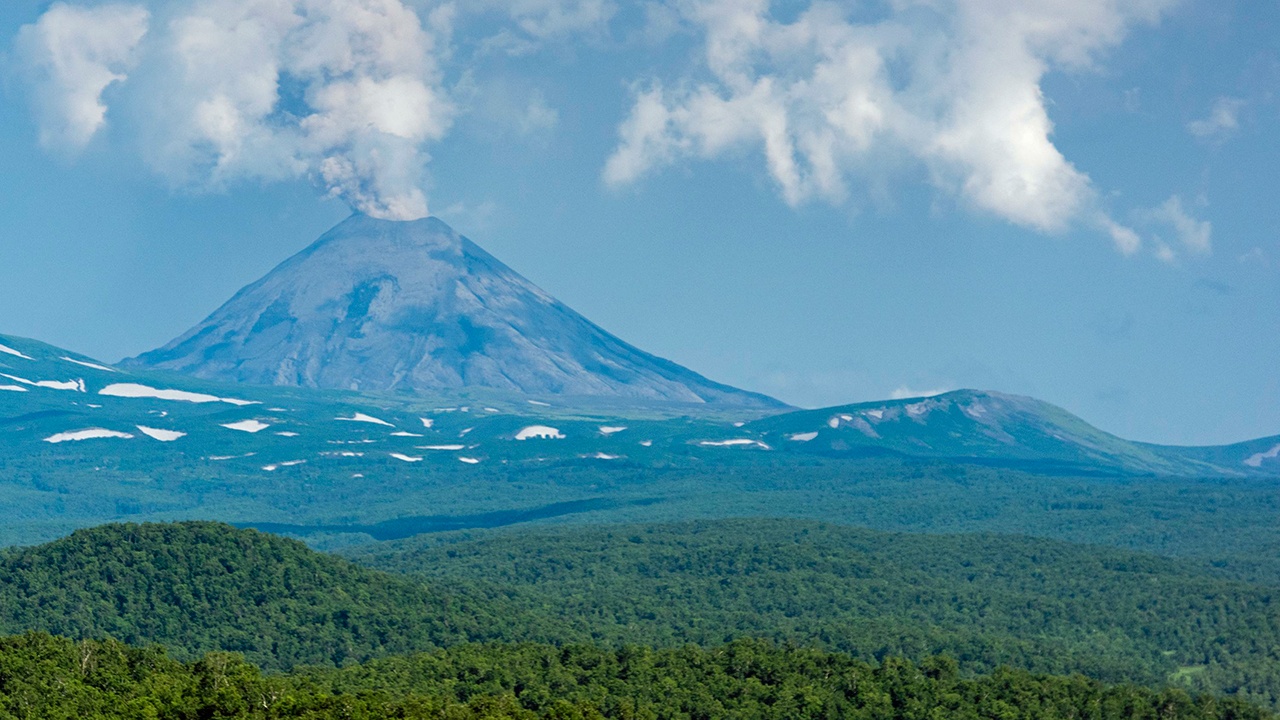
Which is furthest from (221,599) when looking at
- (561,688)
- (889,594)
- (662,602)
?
(889,594)

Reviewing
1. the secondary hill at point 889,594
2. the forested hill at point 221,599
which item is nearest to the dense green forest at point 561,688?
the forested hill at point 221,599

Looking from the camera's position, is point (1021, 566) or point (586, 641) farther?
point (1021, 566)

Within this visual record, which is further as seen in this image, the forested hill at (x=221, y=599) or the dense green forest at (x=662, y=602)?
the dense green forest at (x=662, y=602)

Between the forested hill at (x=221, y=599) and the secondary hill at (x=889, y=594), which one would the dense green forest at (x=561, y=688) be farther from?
the secondary hill at (x=889, y=594)

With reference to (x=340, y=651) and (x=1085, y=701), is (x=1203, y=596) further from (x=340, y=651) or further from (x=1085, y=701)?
(x=340, y=651)

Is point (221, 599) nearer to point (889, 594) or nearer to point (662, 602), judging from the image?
point (662, 602)

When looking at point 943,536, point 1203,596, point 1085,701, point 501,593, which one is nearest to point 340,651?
point 501,593
